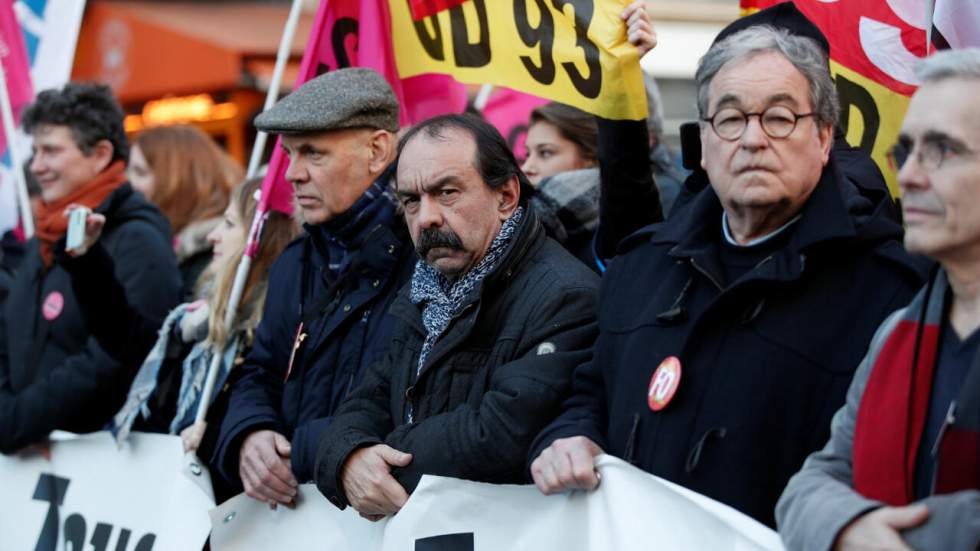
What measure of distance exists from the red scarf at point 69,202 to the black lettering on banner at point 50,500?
94cm

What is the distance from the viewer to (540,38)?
15.4 feet

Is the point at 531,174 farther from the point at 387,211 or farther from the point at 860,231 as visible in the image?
the point at 860,231

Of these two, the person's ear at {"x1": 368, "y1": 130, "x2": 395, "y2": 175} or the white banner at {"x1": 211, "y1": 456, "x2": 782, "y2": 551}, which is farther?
the person's ear at {"x1": 368, "y1": 130, "x2": 395, "y2": 175}

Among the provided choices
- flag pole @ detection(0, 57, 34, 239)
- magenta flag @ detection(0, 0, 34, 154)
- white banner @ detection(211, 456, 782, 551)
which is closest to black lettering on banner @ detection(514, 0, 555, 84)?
white banner @ detection(211, 456, 782, 551)

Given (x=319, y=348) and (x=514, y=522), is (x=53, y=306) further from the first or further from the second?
(x=514, y=522)

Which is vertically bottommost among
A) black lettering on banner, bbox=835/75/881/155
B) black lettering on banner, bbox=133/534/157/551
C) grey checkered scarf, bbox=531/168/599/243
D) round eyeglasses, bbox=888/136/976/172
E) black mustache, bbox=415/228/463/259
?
black lettering on banner, bbox=133/534/157/551

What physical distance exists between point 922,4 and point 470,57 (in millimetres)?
1536

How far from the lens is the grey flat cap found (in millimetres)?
4719

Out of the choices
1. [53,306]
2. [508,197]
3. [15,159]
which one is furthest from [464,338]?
[15,159]

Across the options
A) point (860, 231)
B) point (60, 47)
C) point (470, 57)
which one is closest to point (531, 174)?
point (470, 57)

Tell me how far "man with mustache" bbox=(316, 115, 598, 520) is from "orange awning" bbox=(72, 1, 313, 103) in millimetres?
9744

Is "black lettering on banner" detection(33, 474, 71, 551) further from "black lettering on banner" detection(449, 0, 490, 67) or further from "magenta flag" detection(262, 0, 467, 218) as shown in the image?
"black lettering on banner" detection(449, 0, 490, 67)

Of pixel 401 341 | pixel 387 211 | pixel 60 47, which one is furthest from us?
pixel 60 47

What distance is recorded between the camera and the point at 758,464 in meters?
3.11
